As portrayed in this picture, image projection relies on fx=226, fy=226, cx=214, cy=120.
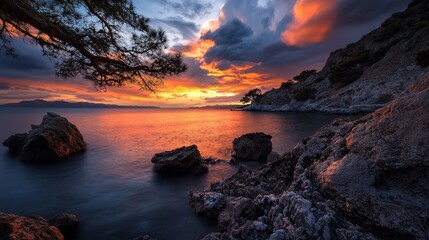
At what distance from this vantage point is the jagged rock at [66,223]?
7.68 metres

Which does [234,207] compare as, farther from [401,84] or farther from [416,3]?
[416,3]

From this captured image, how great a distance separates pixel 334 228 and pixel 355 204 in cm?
67

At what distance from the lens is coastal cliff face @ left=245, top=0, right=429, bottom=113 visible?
4247 cm

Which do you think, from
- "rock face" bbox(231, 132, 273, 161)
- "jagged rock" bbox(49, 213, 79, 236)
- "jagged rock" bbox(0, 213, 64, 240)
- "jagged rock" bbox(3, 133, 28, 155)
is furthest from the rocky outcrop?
"jagged rock" bbox(0, 213, 64, 240)

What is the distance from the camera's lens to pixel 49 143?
60.7 ft

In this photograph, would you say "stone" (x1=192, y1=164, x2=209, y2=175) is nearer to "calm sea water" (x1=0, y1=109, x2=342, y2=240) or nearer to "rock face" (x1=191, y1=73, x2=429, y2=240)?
"calm sea water" (x1=0, y1=109, x2=342, y2=240)

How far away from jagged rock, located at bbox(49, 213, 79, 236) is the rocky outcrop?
13.0 meters

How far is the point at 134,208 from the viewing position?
10.1 meters

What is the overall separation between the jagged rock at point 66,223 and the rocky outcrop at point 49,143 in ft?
42.6

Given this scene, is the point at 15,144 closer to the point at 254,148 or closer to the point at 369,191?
the point at 254,148

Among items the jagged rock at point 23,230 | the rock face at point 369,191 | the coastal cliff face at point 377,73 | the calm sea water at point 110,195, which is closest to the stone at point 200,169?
the calm sea water at point 110,195

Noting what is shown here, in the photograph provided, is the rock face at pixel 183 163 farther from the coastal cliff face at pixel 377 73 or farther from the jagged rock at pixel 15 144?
the coastal cliff face at pixel 377 73

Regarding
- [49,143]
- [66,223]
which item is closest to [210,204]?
[66,223]

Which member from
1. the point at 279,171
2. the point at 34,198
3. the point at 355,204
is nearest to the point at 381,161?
the point at 355,204
